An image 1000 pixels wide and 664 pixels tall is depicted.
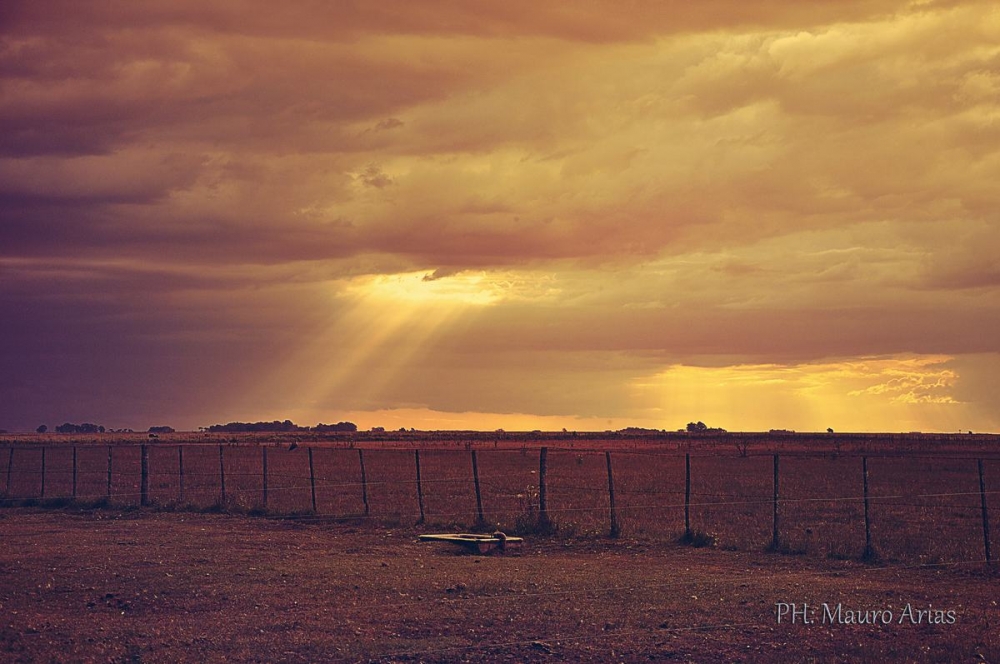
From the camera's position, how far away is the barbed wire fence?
27.1 m

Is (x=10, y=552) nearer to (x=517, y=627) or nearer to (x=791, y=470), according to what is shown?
(x=517, y=627)

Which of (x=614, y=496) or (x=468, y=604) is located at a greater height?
(x=614, y=496)

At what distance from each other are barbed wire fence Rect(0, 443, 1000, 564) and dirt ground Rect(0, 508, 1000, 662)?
2.92 metres

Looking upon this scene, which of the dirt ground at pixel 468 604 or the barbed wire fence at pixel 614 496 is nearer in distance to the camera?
the dirt ground at pixel 468 604

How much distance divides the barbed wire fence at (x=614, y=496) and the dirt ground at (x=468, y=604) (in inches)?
115

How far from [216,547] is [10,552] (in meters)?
4.57

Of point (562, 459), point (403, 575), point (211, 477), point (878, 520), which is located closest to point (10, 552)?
point (403, 575)

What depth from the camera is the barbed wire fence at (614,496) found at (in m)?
27.1

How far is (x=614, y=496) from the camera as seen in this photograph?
Answer: 41719 millimetres

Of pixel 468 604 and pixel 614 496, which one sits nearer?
pixel 468 604

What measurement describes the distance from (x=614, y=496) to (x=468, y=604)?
25.8 m

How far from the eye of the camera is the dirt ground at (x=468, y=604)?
13.5 m

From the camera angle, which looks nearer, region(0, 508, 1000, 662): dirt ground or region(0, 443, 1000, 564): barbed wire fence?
region(0, 508, 1000, 662): dirt ground

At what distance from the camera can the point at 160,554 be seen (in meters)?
22.9
